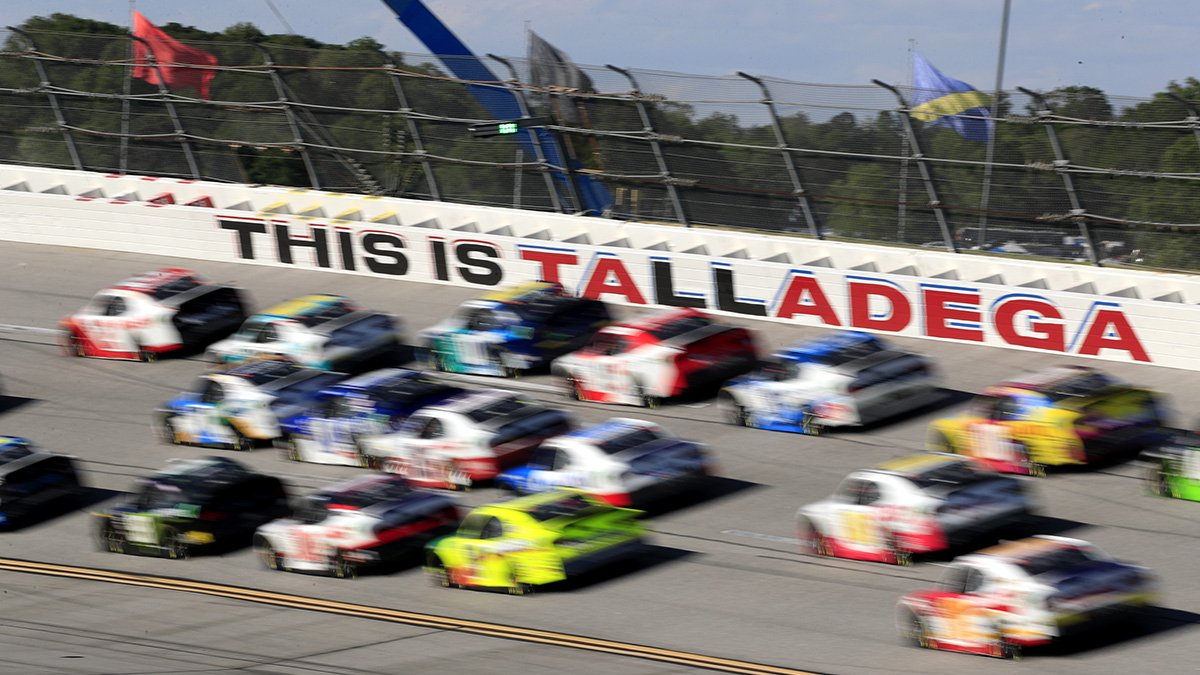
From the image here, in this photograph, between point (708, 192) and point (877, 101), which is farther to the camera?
point (708, 192)

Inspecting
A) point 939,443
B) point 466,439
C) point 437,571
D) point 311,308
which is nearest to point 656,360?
point 466,439

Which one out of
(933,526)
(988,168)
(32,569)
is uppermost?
(988,168)

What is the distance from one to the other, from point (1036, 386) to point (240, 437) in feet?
37.3

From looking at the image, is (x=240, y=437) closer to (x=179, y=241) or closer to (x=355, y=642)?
(x=355, y=642)

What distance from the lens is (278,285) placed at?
31.7 metres

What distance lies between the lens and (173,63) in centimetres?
3525

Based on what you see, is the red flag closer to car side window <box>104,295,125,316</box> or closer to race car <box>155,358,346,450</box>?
car side window <box>104,295,125,316</box>

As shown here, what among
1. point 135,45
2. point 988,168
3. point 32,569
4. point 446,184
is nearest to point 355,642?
point 32,569

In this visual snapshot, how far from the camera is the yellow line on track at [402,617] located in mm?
14188

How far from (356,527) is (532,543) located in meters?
2.26

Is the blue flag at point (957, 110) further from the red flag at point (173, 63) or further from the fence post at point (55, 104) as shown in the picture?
the fence post at point (55, 104)

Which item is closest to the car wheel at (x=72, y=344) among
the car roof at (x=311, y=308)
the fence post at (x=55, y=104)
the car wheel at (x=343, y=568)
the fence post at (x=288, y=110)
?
the car roof at (x=311, y=308)

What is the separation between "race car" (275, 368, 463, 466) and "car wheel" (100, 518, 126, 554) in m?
3.47

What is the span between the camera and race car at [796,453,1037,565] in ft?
54.3
